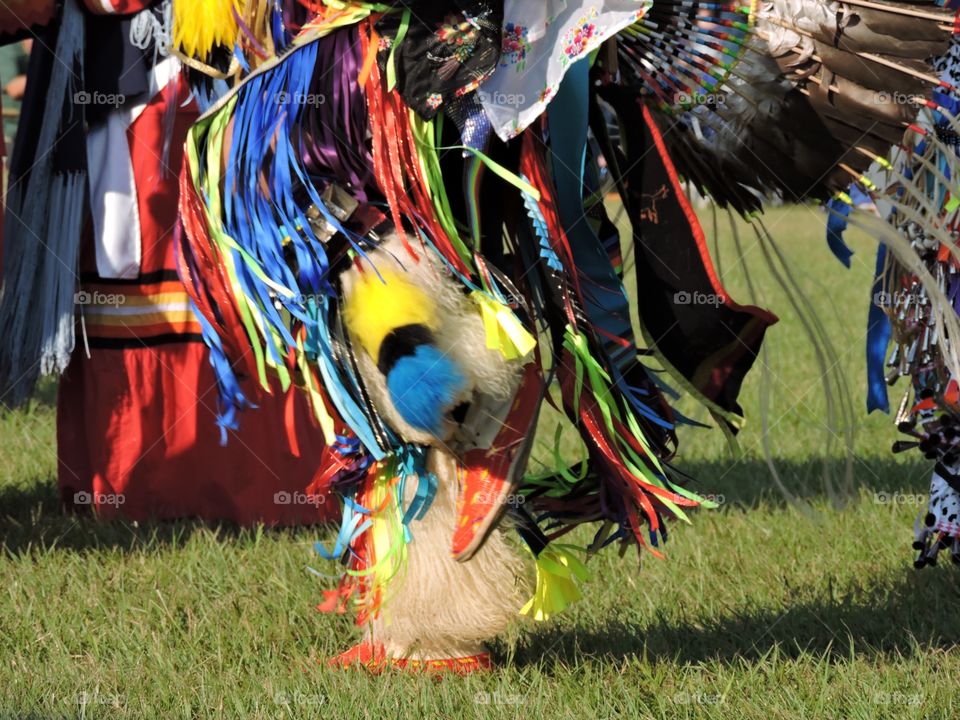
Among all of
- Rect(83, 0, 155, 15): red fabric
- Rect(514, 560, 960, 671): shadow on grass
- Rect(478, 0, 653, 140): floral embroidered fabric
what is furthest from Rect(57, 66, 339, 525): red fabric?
Rect(478, 0, 653, 140): floral embroidered fabric

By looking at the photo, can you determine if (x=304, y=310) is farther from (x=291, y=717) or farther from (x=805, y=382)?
(x=805, y=382)

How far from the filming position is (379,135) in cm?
231

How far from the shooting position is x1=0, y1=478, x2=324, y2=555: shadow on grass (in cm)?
357

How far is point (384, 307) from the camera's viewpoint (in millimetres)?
2283

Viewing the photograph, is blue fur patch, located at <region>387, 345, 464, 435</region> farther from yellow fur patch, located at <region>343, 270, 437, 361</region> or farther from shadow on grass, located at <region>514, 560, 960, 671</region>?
shadow on grass, located at <region>514, 560, 960, 671</region>

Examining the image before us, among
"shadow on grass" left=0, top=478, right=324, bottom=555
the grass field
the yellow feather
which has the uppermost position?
the yellow feather

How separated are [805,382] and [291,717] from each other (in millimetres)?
3498

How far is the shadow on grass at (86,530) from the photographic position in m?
3.57

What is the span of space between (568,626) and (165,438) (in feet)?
4.56

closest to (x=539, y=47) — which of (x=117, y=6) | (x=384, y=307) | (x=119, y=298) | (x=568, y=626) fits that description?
(x=384, y=307)

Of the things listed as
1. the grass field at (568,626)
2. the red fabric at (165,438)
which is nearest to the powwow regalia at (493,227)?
the grass field at (568,626)

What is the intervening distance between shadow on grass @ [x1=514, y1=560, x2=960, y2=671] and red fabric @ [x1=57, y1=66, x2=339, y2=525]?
115 centimetres

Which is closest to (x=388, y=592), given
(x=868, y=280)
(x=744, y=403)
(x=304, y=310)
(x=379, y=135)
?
(x=304, y=310)

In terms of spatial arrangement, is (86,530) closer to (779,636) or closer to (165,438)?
(165,438)
